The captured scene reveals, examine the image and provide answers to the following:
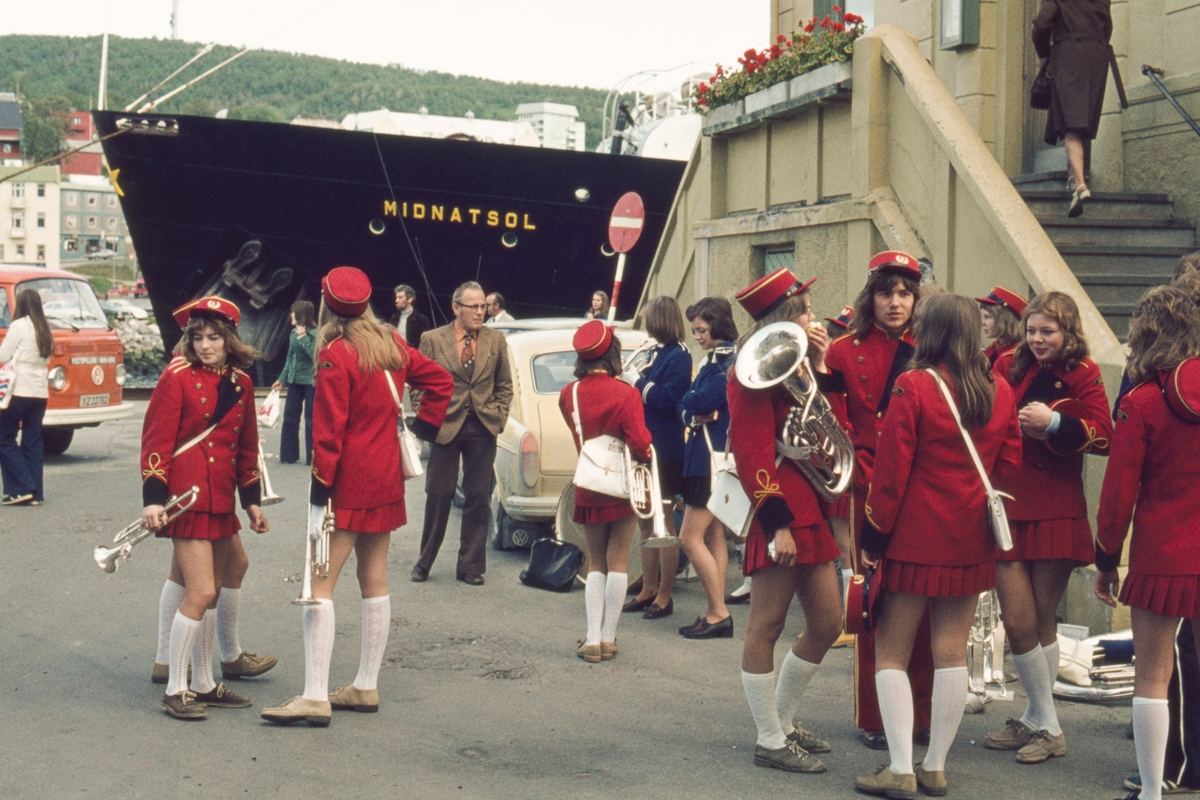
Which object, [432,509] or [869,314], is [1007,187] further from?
[432,509]

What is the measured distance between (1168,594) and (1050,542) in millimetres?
Result: 753

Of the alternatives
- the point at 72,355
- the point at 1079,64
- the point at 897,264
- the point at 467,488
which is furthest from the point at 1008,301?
the point at 72,355

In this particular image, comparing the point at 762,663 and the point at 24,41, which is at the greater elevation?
the point at 24,41

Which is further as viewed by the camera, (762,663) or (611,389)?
(611,389)

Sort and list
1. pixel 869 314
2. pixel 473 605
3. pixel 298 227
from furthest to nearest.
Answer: pixel 298 227, pixel 473 605, pixel 869 314

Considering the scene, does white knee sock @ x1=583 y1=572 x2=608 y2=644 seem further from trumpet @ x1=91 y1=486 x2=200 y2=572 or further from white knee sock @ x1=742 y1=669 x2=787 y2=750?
trumpet @ x1=91 y1=486 x2=200 y2=572

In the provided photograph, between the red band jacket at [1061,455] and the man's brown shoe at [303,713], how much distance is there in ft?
9.32

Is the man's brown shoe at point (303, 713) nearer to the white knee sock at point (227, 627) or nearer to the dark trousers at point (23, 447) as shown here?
the white knee sock at point (227, 627)

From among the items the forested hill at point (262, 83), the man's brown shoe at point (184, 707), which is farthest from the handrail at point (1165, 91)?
the forested hill at point (262, 83)

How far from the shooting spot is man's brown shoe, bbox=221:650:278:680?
20.0ft

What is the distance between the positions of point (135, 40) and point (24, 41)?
39791mm

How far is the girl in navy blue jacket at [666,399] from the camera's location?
7.37 meters

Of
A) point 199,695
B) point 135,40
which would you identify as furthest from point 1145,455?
point 135,40

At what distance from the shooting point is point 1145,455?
423 centimetres
